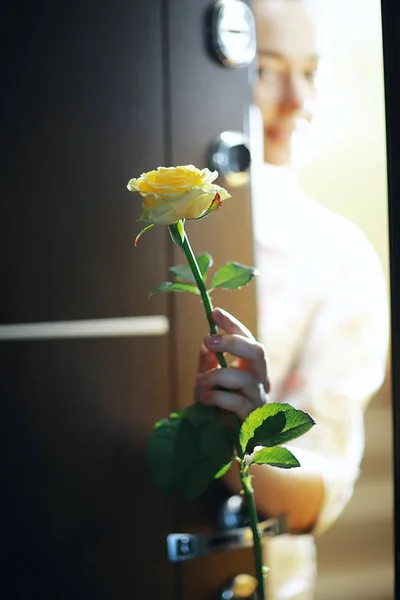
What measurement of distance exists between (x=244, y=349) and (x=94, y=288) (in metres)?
0.24

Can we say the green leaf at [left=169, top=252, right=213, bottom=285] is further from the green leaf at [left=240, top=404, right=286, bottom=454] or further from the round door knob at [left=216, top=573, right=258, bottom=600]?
the round door knob at [left=216, top=573, right=258, bottom=600]

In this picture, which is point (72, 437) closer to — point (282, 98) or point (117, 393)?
point (117, 393)

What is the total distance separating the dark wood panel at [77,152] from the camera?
0.87 metres

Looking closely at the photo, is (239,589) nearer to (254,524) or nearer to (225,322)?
(254,524)

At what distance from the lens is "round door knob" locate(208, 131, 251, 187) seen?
0.96 meters

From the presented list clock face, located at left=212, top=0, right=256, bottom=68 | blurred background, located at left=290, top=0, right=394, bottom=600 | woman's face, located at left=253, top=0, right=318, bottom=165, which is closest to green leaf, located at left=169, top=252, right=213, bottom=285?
clock face, located at left=212, top=0, right=256, bottom=68

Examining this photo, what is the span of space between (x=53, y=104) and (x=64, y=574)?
Answer: 58 cm

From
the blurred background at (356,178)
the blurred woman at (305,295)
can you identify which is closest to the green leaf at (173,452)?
the blurred woman at (305,295)

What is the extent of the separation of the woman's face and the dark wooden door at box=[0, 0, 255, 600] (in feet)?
0.91

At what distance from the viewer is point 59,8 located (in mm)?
892

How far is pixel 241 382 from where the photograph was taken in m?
0.77

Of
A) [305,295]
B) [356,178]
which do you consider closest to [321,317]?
[305,295]

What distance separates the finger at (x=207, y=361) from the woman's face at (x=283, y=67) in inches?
21.4

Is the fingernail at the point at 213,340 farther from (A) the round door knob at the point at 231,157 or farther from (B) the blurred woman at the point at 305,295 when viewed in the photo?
(B) the blurred woman at the point at 305,295
